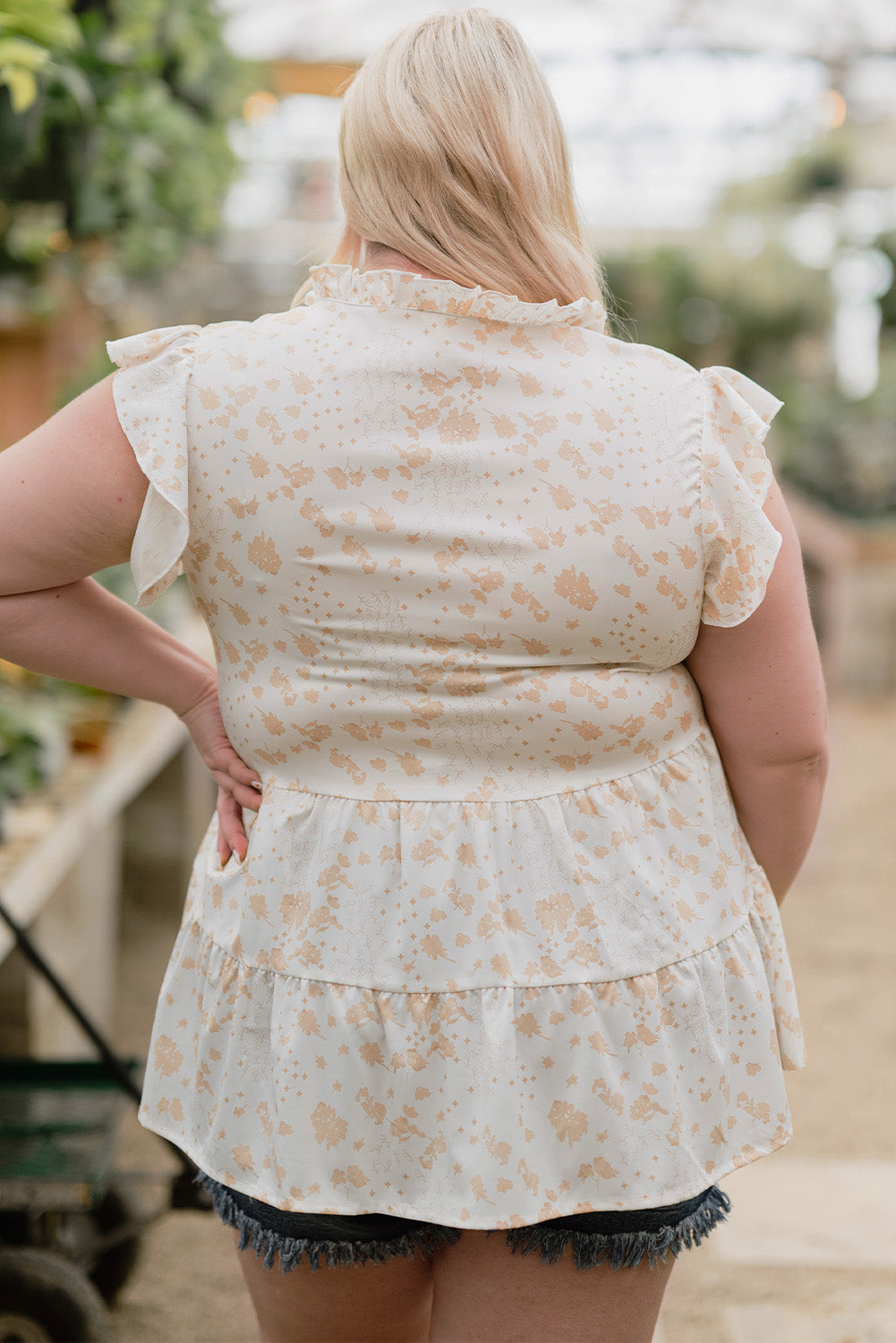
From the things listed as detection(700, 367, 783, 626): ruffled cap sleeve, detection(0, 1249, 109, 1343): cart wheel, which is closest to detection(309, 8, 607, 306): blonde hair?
detection(700, 367, 783, 626): ruffled cap sleeve

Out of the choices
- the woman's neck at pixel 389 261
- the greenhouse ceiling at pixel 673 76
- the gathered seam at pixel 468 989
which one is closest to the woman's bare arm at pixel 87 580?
the gathered seam at pixel 468 989

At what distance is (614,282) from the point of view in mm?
10688

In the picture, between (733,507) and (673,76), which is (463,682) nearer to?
(733,507)

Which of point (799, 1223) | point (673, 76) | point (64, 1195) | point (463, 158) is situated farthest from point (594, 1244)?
point (673, 76)

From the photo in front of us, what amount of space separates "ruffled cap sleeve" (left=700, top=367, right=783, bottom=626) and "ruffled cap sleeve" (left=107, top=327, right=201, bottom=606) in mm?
403

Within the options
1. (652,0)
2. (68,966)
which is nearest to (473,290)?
(68,966)

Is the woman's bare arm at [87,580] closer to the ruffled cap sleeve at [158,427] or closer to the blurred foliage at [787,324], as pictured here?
the ruffled cap sleeve at [158,427]

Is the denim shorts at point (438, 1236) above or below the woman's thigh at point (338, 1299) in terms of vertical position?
above

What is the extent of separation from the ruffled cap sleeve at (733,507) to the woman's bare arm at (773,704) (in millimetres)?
39

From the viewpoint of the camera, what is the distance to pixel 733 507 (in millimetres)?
1036

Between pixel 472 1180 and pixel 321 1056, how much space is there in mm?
152

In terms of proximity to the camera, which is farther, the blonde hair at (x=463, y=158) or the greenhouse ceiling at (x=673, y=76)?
the greenhouse ceiling at (x=673, y=76)

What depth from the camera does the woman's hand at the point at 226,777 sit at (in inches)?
45.7

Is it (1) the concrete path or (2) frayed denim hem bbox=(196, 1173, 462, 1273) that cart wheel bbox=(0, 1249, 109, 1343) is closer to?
(1) the concrete path
